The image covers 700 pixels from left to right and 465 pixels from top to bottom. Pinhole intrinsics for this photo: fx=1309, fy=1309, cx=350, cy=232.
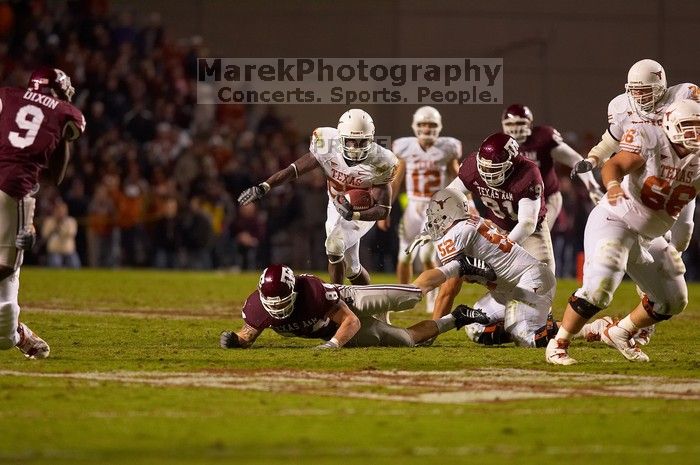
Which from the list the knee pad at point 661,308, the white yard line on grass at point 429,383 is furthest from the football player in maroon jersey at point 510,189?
the white yard line on grass at point 429,383

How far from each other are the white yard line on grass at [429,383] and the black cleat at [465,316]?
1.47 m

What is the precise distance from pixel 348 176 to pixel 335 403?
457 centimetres

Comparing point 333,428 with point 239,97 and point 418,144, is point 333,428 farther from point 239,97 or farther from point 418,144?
point 239,97

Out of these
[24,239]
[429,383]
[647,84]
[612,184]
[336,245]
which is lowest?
[429,383]

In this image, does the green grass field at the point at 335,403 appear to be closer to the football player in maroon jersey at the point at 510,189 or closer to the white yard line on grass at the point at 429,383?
the white yard line on grass at the point at 429,383

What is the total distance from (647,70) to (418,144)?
399 centimetres

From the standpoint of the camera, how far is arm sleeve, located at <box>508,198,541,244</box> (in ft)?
31.7

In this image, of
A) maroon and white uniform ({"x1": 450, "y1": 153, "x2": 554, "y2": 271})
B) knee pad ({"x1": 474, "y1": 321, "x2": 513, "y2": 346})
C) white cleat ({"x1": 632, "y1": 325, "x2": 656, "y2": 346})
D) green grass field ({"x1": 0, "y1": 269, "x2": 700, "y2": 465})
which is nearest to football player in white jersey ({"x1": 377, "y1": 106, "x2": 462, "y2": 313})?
maroon and white uniform ({"x1": 450, "y1": 153, "x2": 554, "y2": 271})

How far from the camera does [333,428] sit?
5793 millimetres

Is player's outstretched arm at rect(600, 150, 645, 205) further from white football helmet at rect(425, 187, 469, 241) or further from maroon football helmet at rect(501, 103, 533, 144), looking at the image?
maroon football helmet at rect(501, 103, 533, 144)

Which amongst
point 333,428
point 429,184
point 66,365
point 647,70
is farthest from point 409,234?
point 333,428

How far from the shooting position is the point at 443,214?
376 inches

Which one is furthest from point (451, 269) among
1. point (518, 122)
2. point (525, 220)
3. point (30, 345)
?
point (30, 345)

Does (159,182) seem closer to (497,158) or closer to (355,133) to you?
Result: (355,133)
